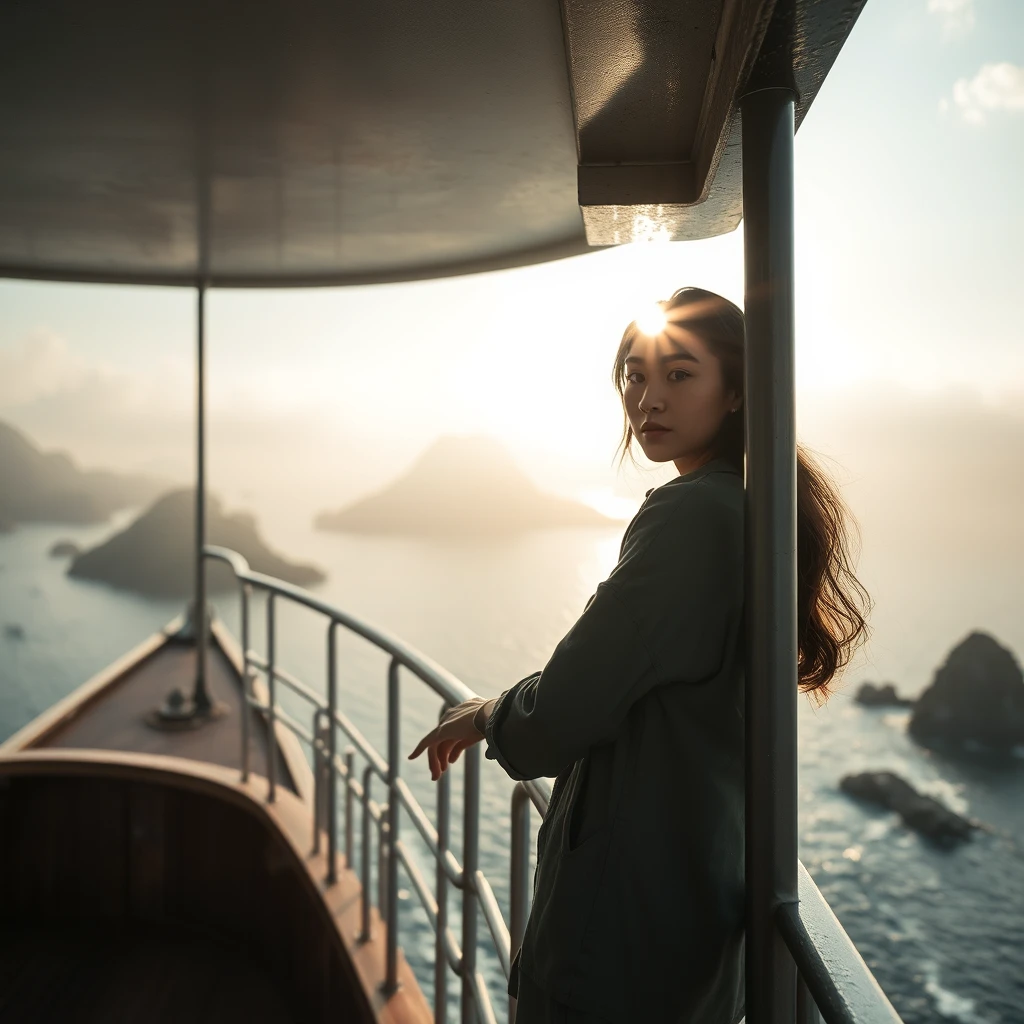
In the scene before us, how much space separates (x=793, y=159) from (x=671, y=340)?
0.58 feet

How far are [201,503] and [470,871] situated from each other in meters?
2.09

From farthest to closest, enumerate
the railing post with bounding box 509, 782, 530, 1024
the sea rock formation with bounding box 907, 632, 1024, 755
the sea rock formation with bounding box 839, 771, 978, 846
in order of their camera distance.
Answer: the sea rock formation with bounding box 907, 632, 1024, 755
the sea rock formation with bounding box 839, 771, 978, 846
the railing post with bounding box 509, 782, 530, 1024

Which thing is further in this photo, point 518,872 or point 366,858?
point 366,858

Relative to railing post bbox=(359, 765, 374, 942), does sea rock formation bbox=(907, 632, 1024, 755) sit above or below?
below

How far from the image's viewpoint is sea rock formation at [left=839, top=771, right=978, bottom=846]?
27.2 metres

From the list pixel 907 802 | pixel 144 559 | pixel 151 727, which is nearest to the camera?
pixel 151 727

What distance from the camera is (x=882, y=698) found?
31422 millimetres

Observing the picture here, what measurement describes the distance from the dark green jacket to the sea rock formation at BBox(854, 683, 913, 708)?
33444 millimetres

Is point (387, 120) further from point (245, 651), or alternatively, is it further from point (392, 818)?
point (245, 651)

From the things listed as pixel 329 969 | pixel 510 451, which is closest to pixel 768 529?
pixel 329 969

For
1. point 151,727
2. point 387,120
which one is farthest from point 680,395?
point 151,727

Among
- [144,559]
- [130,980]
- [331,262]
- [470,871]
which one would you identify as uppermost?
[331,262]

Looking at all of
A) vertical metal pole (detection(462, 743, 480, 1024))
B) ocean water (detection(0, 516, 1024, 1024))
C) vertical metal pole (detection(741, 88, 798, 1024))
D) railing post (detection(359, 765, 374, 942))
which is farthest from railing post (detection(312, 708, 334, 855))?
ocean water (detection(0, 516, 1024, 1024))

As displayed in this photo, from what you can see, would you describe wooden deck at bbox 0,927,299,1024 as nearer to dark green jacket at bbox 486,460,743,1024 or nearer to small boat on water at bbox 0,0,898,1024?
small boat on water at bbox 0,0,898,1024
